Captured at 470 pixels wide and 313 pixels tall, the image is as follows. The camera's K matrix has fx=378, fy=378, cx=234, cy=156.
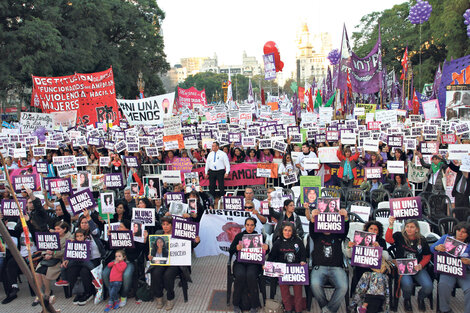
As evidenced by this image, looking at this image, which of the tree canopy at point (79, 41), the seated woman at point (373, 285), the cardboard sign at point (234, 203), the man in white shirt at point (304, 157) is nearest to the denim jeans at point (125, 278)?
the cardboard sign at point (234, 203)

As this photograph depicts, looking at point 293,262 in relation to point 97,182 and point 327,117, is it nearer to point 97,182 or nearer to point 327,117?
point 97,182

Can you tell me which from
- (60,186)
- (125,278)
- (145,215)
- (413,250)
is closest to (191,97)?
(60,186)

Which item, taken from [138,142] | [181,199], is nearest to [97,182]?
[138,142]

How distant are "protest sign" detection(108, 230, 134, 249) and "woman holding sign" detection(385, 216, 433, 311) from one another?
4.11 m

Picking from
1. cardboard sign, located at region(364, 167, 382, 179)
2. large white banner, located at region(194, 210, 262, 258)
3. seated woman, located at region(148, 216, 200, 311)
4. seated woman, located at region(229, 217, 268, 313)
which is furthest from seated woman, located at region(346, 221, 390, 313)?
cardboard sign, located at region(364, 167, 382, 179)

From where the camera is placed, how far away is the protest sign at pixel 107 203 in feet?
22.3

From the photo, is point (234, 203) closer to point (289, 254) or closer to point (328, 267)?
point (289, 254)

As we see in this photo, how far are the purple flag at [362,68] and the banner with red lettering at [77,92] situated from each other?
9928mm

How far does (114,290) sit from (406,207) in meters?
4.72

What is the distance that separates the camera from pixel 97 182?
9.67m

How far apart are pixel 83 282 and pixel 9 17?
2733 cm

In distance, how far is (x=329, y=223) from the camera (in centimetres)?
552

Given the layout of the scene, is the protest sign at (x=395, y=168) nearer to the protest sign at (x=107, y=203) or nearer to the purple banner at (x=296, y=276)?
the purple banner at (x=296, y=276)

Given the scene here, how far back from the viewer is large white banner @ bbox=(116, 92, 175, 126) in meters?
13.5
